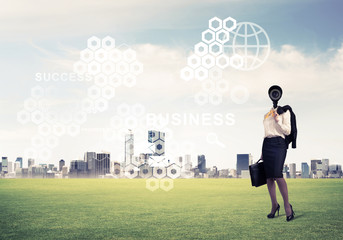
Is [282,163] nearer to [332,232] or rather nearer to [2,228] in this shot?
[332,232]

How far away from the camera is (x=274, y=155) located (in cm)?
666

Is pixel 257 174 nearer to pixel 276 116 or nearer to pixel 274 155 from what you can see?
pixel 274 155

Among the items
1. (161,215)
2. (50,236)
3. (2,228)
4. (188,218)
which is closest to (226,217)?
(188,218)

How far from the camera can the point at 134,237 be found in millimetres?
5715

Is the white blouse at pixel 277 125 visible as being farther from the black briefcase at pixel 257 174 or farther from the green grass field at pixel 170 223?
the green grass field at pixel 170 223

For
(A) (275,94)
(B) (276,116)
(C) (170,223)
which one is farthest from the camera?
(C) (170,223)

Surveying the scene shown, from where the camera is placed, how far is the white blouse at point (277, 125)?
21.6ft

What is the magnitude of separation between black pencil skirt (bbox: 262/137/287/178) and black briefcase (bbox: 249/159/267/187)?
22 cm

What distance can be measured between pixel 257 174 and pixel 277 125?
93 centimetres

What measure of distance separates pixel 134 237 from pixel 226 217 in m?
2.41

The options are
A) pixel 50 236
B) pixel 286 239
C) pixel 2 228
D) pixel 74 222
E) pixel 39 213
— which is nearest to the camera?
pixel 286 239

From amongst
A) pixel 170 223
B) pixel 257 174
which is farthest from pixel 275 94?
pixel 170 223


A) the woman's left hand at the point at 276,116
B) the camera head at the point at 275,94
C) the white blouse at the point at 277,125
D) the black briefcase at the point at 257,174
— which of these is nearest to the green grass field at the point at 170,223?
the black briefcase at the point at 257,174

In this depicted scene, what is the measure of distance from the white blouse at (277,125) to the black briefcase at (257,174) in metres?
0.56
